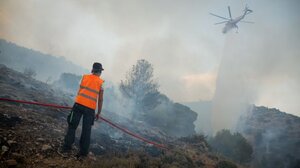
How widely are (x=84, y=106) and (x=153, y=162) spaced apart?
260cm

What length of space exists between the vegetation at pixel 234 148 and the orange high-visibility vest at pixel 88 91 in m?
20.1

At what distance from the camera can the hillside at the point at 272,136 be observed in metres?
31.6

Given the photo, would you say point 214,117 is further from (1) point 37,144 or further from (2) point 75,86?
(1) point 37,144

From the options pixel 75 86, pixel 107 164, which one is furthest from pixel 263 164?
pixel 75 86

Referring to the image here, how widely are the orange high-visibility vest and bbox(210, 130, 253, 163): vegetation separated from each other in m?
20.1

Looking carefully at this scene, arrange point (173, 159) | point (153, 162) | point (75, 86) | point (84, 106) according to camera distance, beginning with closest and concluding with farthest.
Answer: point (84, 106) < point (153, 162) < point (173, 159) < point (75, 86)

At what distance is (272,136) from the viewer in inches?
1609

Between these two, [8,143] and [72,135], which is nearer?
[8,143]

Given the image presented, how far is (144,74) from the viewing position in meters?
27.3

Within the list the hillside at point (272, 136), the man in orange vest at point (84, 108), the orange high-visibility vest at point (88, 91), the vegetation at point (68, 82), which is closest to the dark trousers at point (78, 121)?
the man in orange vest at point (84, 108)

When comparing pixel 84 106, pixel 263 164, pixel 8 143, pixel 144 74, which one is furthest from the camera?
pixel 263 164

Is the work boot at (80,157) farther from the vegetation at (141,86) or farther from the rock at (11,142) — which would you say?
the vegetation at (141,86)

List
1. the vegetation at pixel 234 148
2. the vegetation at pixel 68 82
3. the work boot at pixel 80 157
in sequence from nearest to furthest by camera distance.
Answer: the work boot at pixel 80 157, the vegetation at pixel 234 148, the vegetation at pixel 68 82

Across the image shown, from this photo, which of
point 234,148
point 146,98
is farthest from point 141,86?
point 234,148
